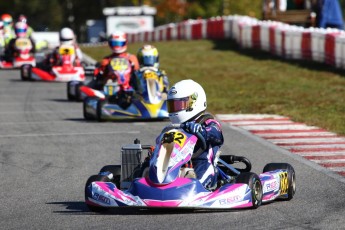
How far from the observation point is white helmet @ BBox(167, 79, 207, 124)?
953 centimetres

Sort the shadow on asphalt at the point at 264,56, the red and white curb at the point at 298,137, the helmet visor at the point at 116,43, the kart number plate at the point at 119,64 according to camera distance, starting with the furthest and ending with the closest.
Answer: the shadow on asphalt at the point at 264,56 < the helmet visor at the point at 116,43 < the kart number plate at the point at 119,64 < the red and white curb at the point at 298,137

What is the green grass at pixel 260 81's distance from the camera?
18.7m

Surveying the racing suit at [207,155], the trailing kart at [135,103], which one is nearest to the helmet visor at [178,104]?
the racing suit at [207,155]

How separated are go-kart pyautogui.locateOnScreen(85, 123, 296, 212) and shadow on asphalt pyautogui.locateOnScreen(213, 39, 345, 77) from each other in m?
14.8

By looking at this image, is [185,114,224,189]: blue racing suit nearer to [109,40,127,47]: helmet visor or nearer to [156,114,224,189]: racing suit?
[156,114,224,189]: racing suit

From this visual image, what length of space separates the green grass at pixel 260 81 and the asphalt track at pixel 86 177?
89.3 inches

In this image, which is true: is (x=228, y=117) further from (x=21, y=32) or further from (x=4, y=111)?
(x=21, y=32)

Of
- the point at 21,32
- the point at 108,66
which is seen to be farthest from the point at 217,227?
the point at 21,32

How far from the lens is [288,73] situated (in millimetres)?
25734

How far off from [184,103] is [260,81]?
15.3m

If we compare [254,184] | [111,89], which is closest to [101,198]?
[254,184]

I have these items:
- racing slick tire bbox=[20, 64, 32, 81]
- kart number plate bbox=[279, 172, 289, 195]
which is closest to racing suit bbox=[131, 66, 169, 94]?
kart number plate bbox=[279, 172, 289, 195]

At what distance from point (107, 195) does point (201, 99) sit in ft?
3.90

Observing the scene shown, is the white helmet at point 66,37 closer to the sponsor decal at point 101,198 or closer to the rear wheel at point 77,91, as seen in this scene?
the rear wheel at point 77,91
